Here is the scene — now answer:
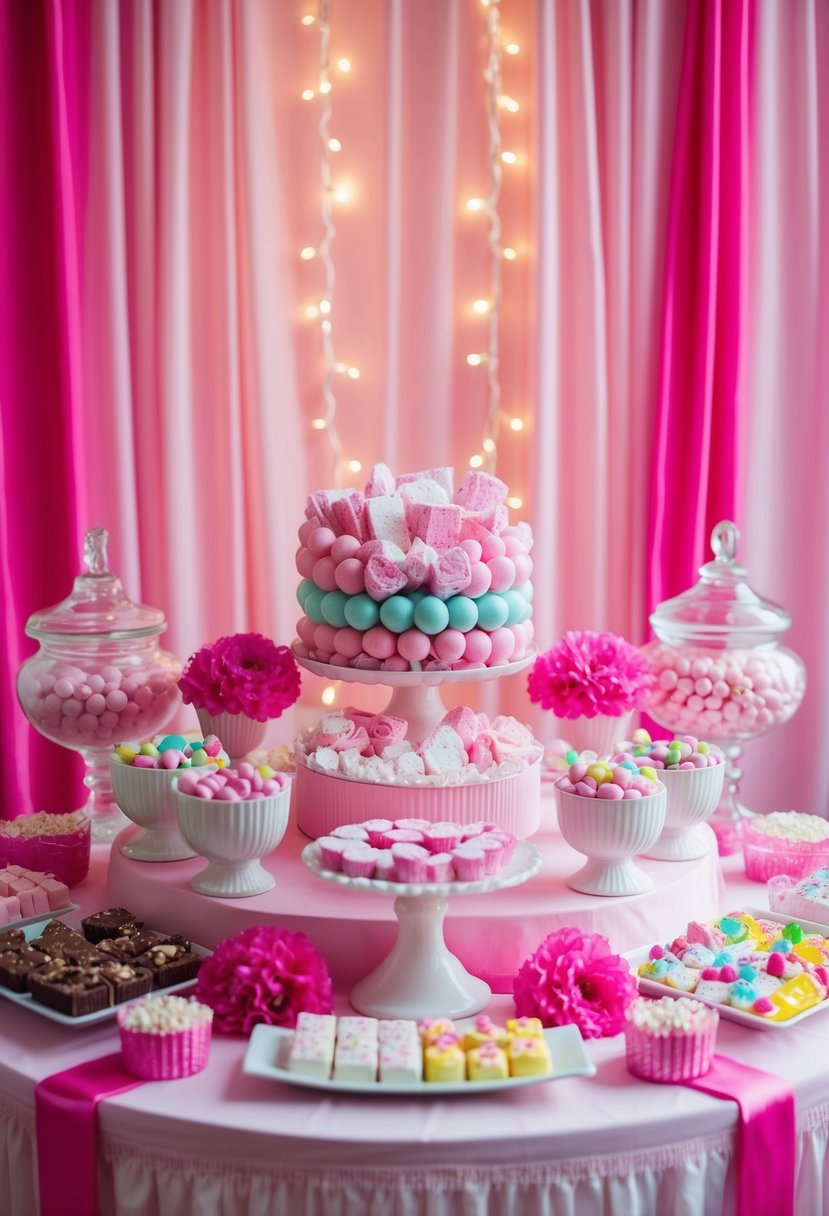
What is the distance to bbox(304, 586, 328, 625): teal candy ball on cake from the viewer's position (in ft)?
7.47

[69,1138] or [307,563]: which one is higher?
[307,563]

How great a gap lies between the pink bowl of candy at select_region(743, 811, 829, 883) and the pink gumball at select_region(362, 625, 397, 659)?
0.92 meters

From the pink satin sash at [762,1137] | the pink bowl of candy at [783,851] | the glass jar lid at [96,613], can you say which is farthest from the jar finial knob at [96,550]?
the pink satin sash at [762,1137]

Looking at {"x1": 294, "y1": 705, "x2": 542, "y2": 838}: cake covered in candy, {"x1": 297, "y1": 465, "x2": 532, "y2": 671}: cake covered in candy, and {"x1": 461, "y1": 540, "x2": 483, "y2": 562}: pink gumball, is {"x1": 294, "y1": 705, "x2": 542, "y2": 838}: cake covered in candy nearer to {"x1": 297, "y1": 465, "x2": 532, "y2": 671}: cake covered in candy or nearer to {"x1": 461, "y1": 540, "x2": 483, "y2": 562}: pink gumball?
{"x1": 297, "y1": 465, "x2": 532, "y2": 671}: cake covered in candy

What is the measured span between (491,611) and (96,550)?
98 centimetres

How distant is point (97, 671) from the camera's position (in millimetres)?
2652

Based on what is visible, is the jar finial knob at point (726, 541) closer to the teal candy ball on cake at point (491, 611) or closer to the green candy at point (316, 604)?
the teal candy ball on cake at point (491, 611)

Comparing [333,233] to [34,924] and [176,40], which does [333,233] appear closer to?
[176,40]

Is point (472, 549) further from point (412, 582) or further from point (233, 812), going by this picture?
point (233, 812)

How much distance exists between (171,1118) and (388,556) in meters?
0.97

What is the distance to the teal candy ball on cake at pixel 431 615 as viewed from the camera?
7.06 ft

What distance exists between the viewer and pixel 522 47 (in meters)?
3.40

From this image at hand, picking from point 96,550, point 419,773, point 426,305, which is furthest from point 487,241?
point 419,773

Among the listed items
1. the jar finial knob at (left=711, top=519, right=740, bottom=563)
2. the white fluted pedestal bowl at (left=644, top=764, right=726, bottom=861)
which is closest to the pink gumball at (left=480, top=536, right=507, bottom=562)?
the white fluted pedestal bowl at (left=644, top=764, right=726, bottom=861)
